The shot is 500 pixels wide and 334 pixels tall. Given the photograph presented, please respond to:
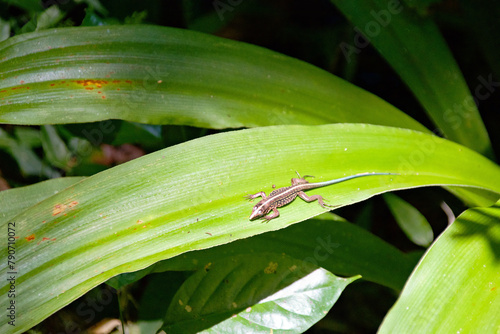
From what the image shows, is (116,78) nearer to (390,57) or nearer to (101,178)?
(101,178)

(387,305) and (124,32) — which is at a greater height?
(124,32)

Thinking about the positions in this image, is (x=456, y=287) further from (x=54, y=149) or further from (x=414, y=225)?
(x=54, y=149)

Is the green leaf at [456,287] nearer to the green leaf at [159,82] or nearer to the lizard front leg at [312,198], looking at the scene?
the lizard front leg at [312,198]

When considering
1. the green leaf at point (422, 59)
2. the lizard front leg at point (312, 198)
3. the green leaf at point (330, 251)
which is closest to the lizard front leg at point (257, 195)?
the lizard front leg at point (312, 198)

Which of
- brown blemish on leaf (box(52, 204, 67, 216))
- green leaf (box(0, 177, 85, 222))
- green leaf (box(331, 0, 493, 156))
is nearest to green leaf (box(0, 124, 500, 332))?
brown blemish on leaf (box(52, 204, 67, 216))

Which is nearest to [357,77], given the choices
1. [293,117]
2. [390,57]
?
[390,57]

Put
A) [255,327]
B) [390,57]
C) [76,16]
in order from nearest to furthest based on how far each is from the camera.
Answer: [255,327]
[390,57]
[76,16]
